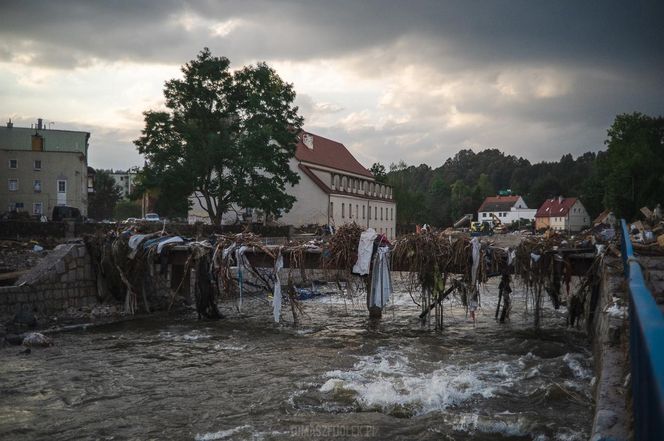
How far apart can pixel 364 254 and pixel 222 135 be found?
26840mm

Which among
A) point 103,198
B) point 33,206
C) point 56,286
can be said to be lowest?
point 56,286

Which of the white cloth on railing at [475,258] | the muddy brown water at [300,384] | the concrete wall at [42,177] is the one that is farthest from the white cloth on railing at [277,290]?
the concrete wall at [42,177]

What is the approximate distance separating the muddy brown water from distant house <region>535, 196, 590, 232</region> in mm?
99122

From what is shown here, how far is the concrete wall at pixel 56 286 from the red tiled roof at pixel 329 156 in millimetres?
41703

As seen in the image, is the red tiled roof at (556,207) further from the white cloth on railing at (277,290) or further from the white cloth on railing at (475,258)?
the white cloth on railing at (277,290)

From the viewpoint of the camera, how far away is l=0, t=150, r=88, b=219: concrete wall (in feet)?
194

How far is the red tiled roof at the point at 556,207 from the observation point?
350ft

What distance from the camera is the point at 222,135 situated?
3834 cm

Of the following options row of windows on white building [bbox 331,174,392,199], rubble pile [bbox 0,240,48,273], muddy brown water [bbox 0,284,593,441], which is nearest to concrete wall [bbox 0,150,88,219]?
row of windows on white building [bbox 331,174,392,199]

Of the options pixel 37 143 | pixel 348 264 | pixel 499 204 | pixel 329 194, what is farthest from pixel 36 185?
pixel 499 204

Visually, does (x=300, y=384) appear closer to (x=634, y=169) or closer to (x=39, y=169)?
(x=634, y=169)

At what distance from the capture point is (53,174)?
200ft

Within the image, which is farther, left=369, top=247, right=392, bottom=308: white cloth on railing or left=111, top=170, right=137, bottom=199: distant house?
left=111, top=170, right=137, bottom=199: distant house

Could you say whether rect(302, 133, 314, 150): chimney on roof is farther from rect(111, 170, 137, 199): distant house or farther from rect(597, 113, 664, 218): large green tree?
rect(111, 170, 137, 199): distant house
